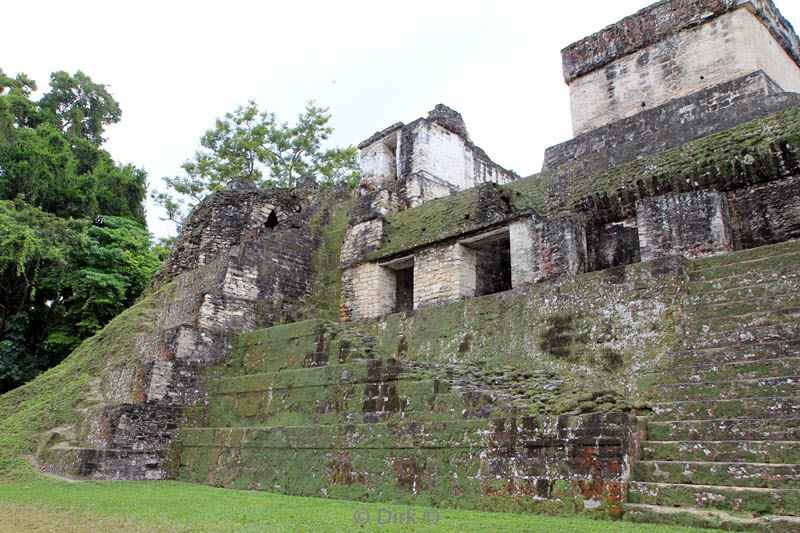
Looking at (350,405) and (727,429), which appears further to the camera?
(350,405)

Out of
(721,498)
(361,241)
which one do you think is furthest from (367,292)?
(721,498)

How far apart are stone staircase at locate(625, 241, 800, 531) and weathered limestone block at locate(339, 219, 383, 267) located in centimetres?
660

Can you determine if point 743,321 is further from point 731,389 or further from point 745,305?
point 731,389

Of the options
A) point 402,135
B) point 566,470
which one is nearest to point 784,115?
point 566,470

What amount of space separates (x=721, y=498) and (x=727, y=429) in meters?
0.74

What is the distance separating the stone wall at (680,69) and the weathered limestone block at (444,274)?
13.5 ft

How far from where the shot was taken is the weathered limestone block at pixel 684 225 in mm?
8148

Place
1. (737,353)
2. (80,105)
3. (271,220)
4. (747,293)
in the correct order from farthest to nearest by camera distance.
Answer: (80,105) → (271,220) → (747,293) → (737,353)

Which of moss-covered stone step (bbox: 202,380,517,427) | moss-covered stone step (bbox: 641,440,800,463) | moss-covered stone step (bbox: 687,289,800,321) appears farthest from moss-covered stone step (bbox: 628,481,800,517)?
moss-covered stone step (bbox: 687,289,800,321)

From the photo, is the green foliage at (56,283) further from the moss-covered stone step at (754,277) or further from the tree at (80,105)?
the moss-covered stone step at (754,277)

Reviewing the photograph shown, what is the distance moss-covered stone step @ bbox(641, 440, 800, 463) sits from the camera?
15.6ft

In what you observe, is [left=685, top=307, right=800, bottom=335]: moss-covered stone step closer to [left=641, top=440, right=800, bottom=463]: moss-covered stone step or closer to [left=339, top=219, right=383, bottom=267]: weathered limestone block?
[left=641, top=440, right=800, bottom=463]: moss-covered stone step

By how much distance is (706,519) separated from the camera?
4465mm

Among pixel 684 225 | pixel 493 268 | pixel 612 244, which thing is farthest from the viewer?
pixel 493 268
